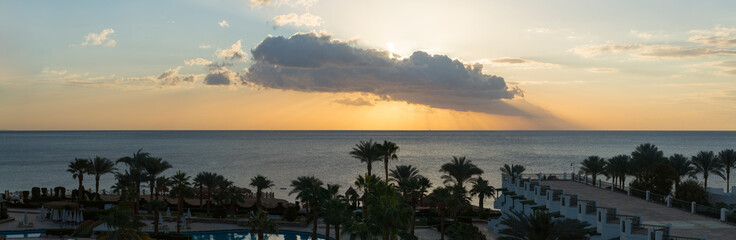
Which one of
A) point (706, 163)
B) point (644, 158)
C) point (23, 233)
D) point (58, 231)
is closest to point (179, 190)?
point (58, 231)

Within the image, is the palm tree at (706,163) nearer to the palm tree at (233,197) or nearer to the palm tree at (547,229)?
the palm tree at (547,229)

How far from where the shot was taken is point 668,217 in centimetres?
3669

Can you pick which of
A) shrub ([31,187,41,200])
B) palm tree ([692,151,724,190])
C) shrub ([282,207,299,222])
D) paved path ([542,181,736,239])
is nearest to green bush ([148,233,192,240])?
shrub ([282,207,299,222])

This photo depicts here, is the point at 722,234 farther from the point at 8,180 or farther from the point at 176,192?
the point at 8,180

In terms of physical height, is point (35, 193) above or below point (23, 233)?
above

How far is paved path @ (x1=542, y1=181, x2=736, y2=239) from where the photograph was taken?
104 feet

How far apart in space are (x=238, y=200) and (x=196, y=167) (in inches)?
4227

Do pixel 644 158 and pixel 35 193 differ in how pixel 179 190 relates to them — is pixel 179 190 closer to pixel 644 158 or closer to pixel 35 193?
pixel 35 193

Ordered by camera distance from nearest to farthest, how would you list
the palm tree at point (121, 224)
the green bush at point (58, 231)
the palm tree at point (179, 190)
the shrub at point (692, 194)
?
the palm tree at point (121, 224) < the green bush at point (58, 231) < the shrub at point (692, 194) < the palm tree at point (179, 190)

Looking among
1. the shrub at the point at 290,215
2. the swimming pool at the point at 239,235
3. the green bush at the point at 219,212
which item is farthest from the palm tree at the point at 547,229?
the green bush at the point at 219,212

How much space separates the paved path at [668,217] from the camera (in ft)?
104

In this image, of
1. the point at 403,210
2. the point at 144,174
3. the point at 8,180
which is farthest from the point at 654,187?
the point at 8,180

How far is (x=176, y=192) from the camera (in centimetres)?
5753

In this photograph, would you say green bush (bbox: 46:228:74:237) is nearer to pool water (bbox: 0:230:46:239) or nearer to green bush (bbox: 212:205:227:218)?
pool water (bbox: 0:230:46:239)
